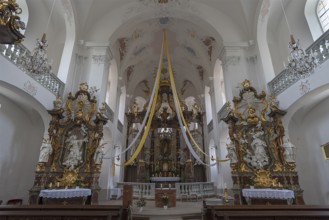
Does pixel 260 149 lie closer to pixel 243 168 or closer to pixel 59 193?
pixel 243 168

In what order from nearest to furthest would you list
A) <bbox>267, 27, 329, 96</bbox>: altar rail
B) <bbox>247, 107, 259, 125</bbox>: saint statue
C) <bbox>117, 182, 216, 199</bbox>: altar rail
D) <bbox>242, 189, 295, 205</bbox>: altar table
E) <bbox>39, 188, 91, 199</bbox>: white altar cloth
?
<bbox>267, 27, 329, 96</bbox>: altar rail → <bbox>242, 189, 295, 205</bbox>: altar table → <bbox>39, 188, 91, 199</bbox>: white altar cloth → <bbox>247, 107, 259, 125</bbox>: saint statue → <bbox>117, 182, 216, 199</bbox>: altar rail

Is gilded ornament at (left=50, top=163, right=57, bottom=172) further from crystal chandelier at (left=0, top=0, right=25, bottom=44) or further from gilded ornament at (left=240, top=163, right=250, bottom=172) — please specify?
gilded ornament at (left=240, top=163, right=250, bottom=172)

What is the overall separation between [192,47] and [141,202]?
1033 cm

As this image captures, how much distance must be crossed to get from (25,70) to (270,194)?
28.8 feet

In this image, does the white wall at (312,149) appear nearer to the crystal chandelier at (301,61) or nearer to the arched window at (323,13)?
the arched window at (323,13)

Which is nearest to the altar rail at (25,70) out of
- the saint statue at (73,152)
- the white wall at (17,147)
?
the white wall at (17,147)

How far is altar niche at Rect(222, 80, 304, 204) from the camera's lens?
681cm

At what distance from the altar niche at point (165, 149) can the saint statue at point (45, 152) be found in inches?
282

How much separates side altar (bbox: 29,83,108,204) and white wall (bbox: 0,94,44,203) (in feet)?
4.49

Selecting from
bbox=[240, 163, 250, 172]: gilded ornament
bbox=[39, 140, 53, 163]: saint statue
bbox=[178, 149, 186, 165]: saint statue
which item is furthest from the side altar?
bbox=[178, 149, 186, 165]: saint statue

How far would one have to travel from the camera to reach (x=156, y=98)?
9.68 m

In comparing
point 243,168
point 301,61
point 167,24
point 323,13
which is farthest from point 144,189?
point 323,13

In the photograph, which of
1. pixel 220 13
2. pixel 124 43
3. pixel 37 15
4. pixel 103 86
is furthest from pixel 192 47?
pixel 37 15

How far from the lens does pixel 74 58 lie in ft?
30.6
